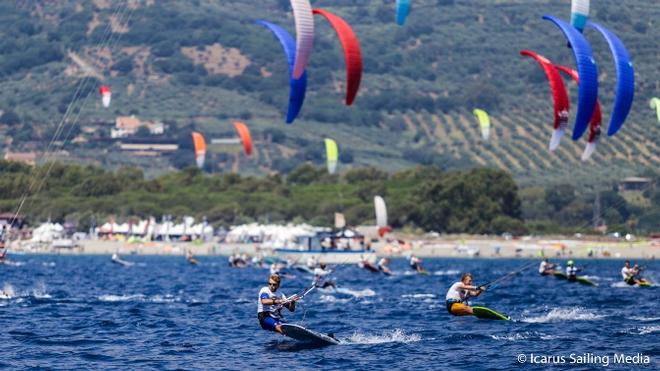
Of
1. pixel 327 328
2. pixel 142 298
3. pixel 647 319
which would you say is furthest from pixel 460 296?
pixel 142 298

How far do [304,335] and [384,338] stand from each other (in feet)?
11.6

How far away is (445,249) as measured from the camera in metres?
145

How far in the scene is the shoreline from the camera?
139875 millimetres

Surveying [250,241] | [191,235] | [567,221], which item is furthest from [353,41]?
[567,221]

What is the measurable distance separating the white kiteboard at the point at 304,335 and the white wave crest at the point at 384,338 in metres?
1.37

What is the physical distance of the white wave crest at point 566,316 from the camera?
46.5 metres

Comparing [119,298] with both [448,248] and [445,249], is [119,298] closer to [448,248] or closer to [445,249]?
[445,249]

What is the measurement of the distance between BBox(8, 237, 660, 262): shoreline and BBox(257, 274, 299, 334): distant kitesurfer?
93198mm

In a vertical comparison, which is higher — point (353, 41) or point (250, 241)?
point (353, 41)

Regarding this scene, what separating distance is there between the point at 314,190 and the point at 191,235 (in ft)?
82.7

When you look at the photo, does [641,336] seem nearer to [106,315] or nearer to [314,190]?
[106,315]

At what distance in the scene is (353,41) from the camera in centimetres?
5909

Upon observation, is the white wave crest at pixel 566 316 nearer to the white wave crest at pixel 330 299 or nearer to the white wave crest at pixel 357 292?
the white wave crest at pixel 330 299

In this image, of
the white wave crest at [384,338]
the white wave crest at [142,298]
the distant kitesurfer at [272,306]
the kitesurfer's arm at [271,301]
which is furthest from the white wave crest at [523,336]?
the white wave crest at [142,298]
